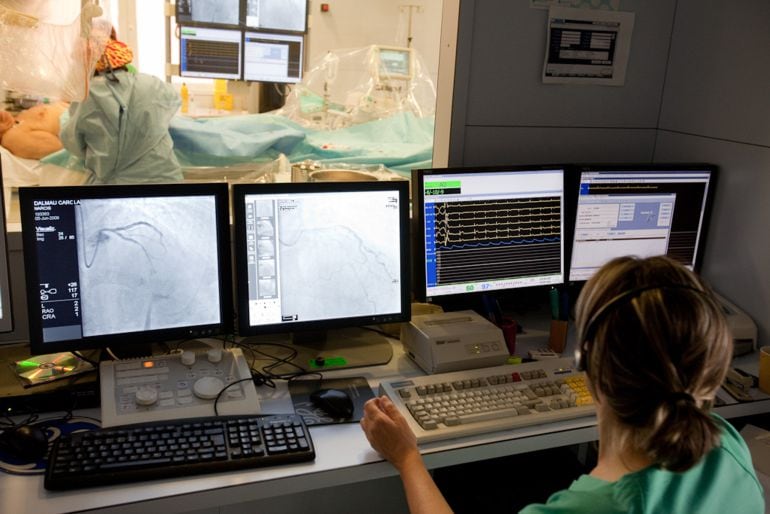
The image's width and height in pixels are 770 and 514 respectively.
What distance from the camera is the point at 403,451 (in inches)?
49.4

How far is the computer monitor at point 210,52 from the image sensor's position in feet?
13.6

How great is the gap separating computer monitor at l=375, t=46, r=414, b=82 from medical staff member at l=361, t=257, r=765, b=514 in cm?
286

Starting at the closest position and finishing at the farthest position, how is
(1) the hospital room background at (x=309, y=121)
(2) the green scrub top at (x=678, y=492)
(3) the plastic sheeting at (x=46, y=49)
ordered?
(2) the green scrub top at (x=678, y=492), (3) the plastic sheeting at (x=46, y=49), (1) the hospital room background at (x=309, y=121)

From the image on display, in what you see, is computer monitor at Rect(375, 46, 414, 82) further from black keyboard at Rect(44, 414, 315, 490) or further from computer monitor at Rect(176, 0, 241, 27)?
black keyboard at Rect(44, 414, 315, 490)

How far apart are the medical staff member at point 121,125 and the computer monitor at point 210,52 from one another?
111 centimetres

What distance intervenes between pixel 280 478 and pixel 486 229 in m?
0.88

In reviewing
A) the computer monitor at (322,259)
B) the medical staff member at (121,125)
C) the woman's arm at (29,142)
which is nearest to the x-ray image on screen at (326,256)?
the computer monitor at (322,259)

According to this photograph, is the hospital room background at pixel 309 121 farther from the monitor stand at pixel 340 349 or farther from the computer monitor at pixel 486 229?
the monitor stand at pixel 340 349

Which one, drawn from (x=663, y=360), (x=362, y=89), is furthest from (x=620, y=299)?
(x=362, y=89)

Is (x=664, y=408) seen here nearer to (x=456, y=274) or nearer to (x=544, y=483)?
(x=456, y=274)

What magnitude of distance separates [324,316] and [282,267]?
0.16 meters

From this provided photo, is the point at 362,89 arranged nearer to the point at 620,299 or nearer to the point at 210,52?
the point at 210,52

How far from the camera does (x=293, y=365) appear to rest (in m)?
1.61

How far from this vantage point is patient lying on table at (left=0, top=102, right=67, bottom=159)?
328cm
